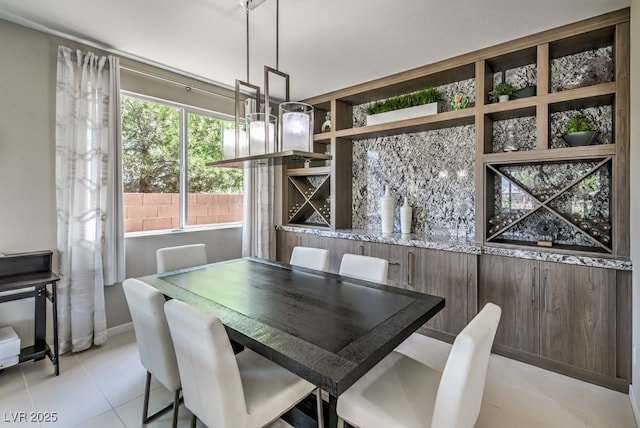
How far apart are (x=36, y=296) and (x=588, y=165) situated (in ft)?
15.2

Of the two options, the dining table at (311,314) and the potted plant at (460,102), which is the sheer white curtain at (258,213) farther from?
the potted plant at (460,102)

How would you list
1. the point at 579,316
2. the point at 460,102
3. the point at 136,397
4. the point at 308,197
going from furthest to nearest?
the point at 308,197 < the point at 460,102 < the point at 579,316 < the point at 136,397

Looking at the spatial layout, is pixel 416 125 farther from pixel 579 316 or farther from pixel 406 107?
pixel 579 316

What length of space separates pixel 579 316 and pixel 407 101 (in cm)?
248

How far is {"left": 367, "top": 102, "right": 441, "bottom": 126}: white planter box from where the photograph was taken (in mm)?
3295

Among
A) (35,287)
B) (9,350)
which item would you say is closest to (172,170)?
(35,287)

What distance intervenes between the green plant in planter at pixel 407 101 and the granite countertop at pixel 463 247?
1416 mm

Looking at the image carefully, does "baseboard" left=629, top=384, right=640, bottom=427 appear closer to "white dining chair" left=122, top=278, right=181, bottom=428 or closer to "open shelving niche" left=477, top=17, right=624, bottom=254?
"open shelving niche" left=477, top=17, right=624, bottom=254

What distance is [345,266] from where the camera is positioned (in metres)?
2.60

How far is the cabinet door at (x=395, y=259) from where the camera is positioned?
3266mm

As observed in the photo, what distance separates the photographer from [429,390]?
1.50 meters

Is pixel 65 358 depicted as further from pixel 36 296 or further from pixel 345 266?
pixel 345 266

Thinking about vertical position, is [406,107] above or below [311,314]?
above

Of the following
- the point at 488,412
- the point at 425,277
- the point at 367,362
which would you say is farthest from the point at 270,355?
the point at 425,277
